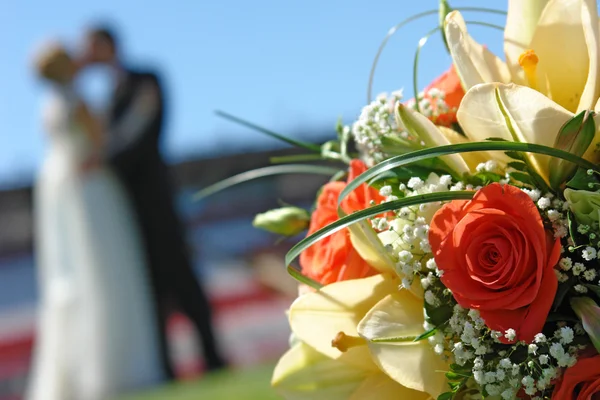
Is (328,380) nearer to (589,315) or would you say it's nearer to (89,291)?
(589,315)

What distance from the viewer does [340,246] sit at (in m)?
0.69

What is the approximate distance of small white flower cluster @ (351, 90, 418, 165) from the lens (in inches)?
27.3

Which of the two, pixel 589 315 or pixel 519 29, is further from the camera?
pixel 519 29

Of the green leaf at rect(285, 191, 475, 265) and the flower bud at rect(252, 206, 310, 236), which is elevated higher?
the green leaf at rect(285, 191, 475, 265)

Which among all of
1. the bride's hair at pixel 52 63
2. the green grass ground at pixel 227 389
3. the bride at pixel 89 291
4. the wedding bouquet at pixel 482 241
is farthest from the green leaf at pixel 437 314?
the bride at pixel 89 291

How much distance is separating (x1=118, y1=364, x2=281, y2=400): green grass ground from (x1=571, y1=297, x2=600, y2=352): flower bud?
288 cm

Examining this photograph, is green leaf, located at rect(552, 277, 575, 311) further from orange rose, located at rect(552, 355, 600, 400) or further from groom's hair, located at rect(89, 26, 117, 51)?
groom's hair, located at rect(89, 26, 117, 51)

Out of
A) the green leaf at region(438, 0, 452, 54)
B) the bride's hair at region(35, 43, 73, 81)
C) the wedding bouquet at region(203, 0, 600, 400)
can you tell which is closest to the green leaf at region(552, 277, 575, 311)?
the wedding bouquet at region(203, 0, 600, 400)

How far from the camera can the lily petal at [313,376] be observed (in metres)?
0.71

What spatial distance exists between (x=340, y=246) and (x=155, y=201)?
16.8ft

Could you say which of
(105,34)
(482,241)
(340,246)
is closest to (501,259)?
(482,241)

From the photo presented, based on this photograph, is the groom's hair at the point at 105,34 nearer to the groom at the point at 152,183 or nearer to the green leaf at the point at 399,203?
the groom at the point at 152,183

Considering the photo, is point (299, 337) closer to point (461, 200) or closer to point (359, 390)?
point (359, 390)

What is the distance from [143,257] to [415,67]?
501 cm
